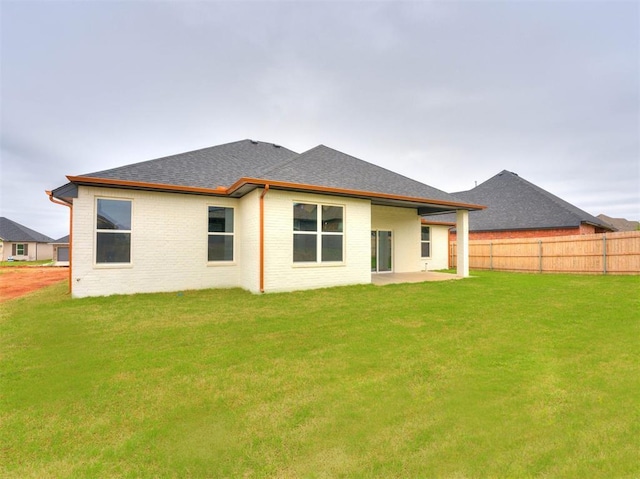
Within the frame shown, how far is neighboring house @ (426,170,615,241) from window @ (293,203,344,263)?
1127 centimetres

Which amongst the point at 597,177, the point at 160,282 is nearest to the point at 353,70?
the point at 160,282

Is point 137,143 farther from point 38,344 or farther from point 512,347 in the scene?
point 512,347

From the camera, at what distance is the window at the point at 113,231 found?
8930 millimetres

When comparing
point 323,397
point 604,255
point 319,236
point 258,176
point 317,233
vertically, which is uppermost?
point 258,176

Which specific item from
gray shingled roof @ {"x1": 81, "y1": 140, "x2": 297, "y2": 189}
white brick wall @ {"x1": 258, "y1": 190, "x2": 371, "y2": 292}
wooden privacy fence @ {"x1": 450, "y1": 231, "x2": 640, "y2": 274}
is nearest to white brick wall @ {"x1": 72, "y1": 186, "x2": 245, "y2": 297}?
gray shingled roof @ {"x1": 81, "y1": 140, "x2": 297, "y2": 189}

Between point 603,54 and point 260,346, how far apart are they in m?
17.5

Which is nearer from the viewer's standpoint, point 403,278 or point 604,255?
point 403,278

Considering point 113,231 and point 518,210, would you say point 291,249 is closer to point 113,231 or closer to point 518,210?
point 113,231

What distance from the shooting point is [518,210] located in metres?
21.7

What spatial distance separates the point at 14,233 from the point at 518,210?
5707 cm

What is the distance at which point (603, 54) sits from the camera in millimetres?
12219

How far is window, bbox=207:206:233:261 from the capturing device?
1039 centimetres

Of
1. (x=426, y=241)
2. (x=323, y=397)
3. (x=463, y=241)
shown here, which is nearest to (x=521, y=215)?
(x=426, y=241)

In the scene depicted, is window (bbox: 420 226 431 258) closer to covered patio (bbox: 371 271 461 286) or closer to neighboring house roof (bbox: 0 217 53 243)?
covered patio (bbox: 371 271 461 286)
